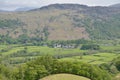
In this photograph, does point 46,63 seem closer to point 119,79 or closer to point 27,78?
point 27,78

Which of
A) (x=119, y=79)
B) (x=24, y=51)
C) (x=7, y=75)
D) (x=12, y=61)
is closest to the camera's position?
(x=119, y=79)

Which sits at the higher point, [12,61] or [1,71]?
[1,71]

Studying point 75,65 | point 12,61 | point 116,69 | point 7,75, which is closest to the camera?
point 75,65

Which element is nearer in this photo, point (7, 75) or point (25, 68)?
point (25, 68)

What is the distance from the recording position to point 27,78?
55.1 meters

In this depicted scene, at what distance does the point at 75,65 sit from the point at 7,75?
58.2ft

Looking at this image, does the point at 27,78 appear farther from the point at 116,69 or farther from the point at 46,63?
the point at 116,69

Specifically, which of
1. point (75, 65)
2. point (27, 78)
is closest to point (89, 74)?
point (75, 65)

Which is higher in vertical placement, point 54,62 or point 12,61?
point 54,62

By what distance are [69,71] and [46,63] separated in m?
5.08

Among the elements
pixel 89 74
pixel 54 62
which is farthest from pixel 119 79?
pixel 54 62

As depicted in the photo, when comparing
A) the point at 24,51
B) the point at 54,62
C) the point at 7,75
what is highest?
the point at 54,62

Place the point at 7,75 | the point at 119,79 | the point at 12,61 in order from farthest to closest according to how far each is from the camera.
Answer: the point at 12,61
the point at 7,75
the point at 119,79

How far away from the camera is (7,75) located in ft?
214
